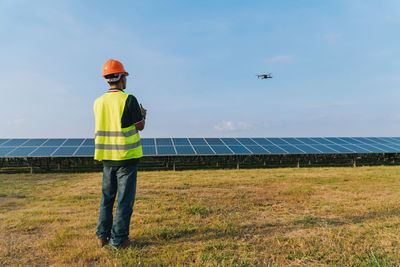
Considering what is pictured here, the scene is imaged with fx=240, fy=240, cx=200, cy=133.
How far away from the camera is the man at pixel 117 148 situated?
12.0ft

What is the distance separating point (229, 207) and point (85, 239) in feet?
11.5

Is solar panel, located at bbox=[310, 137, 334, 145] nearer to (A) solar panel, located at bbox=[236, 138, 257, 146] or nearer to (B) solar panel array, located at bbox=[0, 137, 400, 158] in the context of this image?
(B) solar panel array, located at bbox=[0, 137, 400, 158]

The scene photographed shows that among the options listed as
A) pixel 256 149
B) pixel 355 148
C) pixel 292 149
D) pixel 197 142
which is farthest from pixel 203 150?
pixel 355 148

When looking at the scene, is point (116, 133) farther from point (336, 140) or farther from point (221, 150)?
point (336, 140)

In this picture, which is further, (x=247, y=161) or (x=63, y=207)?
(x=247, y=161)

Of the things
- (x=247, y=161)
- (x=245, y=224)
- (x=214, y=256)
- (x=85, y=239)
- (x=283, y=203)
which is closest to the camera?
(x=214, y=256)

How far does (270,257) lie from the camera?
3.45 metres

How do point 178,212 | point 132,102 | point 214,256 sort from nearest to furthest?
point 214,256 → point 132,102 → point 178,212

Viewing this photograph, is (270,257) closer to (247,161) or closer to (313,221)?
(313,221)

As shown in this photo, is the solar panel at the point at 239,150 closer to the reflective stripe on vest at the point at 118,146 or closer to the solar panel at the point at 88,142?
the solar panel at the point at 88,142

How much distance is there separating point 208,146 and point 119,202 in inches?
591

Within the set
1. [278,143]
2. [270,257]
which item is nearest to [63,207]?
[270,257]

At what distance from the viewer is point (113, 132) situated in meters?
3.79

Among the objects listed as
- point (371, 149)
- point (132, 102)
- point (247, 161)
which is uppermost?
point (132, 102)
